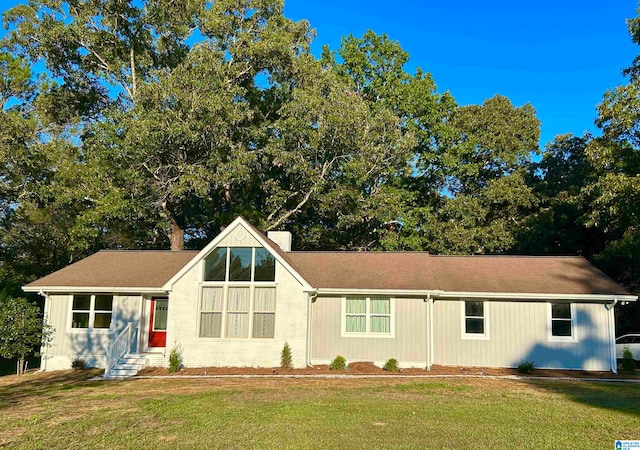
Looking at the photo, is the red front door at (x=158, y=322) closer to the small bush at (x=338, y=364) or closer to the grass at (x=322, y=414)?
the grass at (x=322, y=414)

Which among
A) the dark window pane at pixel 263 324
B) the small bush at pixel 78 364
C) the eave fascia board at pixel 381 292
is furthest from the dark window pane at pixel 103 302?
the eave fascia board at pixel 381 292

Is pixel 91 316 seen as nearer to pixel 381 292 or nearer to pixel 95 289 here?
pixel 95 289

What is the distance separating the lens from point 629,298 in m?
16.9

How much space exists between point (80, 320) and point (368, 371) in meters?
10.3

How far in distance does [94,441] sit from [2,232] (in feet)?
75.7

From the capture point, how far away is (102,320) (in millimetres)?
19031

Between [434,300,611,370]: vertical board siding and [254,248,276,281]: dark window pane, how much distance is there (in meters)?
5.66

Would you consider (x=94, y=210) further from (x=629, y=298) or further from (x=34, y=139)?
(x=629, y=298)

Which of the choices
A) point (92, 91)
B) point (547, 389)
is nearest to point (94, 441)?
point (547, 389)

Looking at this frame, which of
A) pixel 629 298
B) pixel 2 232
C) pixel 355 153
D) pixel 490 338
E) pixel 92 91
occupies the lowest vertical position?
pixel 490 338

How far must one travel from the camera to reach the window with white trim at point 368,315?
1822 cm

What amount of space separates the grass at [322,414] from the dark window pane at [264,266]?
3.73 meters

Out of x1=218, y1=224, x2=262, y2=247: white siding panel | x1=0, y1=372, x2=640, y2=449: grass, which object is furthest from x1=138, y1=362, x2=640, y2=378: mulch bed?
x1=218, y1=224, x2=262, y2=247: white siding panel

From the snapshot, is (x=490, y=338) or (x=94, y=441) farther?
(x=490, y=338)
